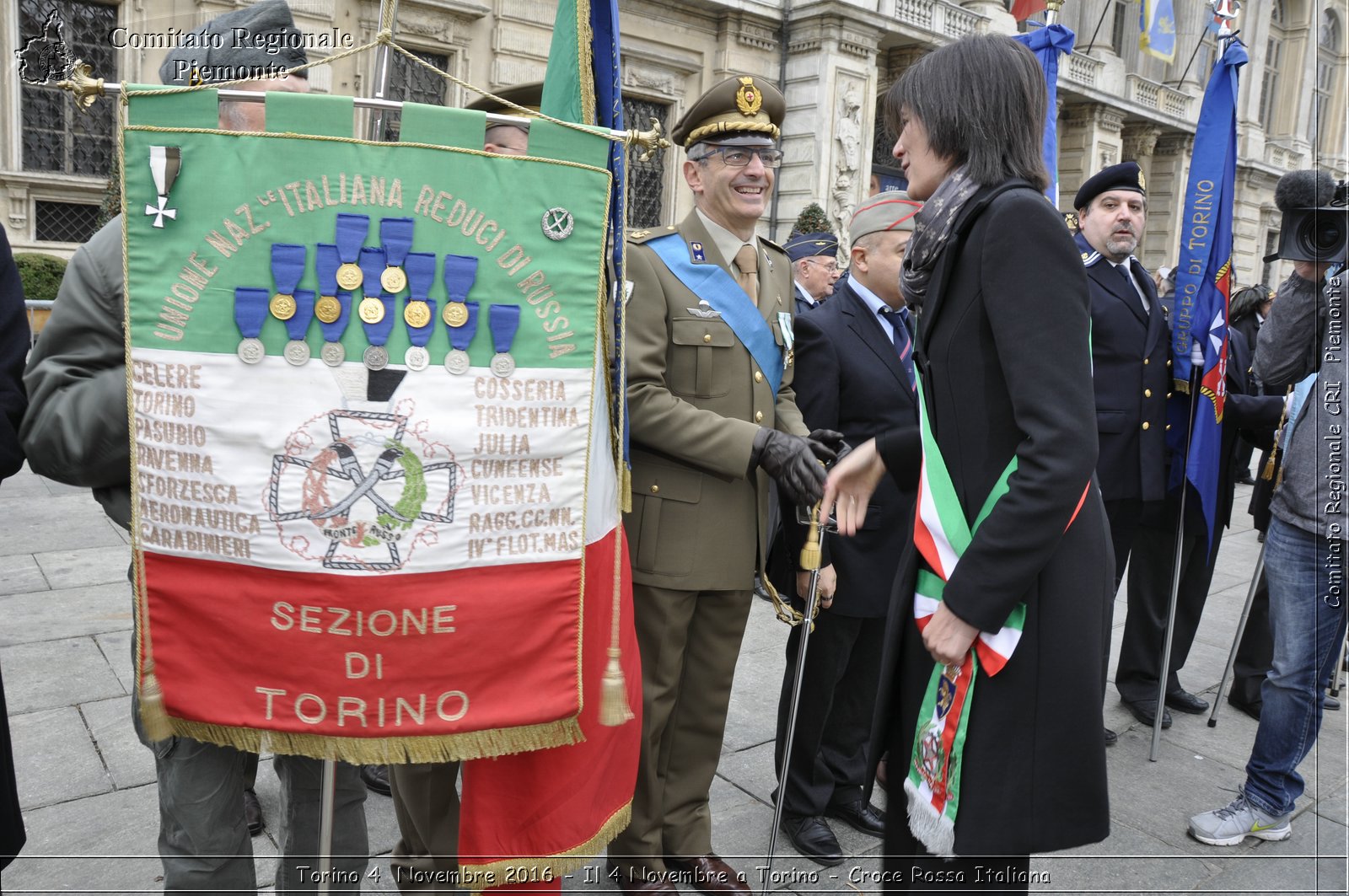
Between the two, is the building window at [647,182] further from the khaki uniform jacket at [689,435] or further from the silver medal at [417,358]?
the silver medal at [417,358]

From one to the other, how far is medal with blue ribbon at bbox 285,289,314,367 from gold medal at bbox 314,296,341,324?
0.01 m

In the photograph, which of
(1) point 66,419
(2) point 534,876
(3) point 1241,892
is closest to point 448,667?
(2) point 534,876

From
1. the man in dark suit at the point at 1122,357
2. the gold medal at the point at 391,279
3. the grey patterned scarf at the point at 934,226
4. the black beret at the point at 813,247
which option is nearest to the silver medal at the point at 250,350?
the gold medal at the point at 391,279

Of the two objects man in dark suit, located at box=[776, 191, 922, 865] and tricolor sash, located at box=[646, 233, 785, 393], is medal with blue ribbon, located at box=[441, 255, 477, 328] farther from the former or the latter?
man in dark suit, located at box=[776, 191, 922, 865]

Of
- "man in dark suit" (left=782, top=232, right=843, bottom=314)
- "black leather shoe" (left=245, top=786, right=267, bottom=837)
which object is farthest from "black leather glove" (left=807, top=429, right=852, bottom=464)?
"man in dark suit" (left=782, top=232, right=843, bottom=314)

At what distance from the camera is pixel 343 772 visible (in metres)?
2.34

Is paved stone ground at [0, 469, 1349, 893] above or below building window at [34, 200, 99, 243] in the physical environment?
below

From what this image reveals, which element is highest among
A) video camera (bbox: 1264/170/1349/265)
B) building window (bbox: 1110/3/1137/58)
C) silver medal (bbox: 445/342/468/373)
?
building window (bbox: 1110/3/1137/58)

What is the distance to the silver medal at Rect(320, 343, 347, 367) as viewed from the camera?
1.74 metres

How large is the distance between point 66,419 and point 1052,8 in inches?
158

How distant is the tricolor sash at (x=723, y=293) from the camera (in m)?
2.78

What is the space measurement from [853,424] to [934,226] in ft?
4.78

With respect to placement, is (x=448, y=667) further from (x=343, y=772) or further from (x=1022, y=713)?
(x=1022, y=713)

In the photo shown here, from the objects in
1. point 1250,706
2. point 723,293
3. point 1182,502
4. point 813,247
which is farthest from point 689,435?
point 813,247
